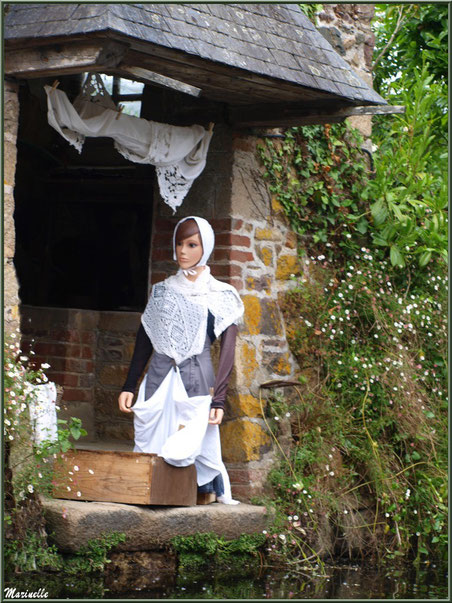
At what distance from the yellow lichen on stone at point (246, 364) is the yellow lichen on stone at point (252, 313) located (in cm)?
13

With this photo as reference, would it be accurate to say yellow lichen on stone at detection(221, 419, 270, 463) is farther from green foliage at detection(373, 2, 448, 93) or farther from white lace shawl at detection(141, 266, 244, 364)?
green foliage at detection(373, 2, 448, 93)

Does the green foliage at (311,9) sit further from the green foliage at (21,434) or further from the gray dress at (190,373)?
the green foliage at (21,434)

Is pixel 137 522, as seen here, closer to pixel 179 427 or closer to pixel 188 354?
pixel 179 427

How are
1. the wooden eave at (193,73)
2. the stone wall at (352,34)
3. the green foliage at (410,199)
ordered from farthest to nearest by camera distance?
the stone wall at (352,34) < the green foliage at (410,199) < the wooden eave at (193,73)

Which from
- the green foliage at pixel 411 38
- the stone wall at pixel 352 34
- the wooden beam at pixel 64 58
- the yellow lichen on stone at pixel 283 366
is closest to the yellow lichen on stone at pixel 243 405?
the yellow lichen on stone at pixel 283 366

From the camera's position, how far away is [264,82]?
5.86 metres

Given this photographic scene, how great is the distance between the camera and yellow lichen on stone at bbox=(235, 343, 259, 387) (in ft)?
21.3

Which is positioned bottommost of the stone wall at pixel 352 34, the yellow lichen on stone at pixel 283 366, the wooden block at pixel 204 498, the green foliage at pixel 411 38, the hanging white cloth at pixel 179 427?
the wooden block at pixel 204 498

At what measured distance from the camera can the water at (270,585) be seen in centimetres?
496

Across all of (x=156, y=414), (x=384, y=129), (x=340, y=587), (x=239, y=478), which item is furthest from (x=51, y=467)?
(x=384, y=129)

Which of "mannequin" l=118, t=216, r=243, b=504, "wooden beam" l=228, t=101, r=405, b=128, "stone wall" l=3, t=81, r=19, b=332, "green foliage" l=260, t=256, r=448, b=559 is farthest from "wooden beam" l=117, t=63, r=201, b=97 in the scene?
"green foliage" l=260, t=256, r=448, b=559

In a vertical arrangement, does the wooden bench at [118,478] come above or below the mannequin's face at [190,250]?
below

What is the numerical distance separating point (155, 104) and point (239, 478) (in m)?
2.80

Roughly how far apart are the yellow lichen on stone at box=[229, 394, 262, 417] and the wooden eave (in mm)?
1900
